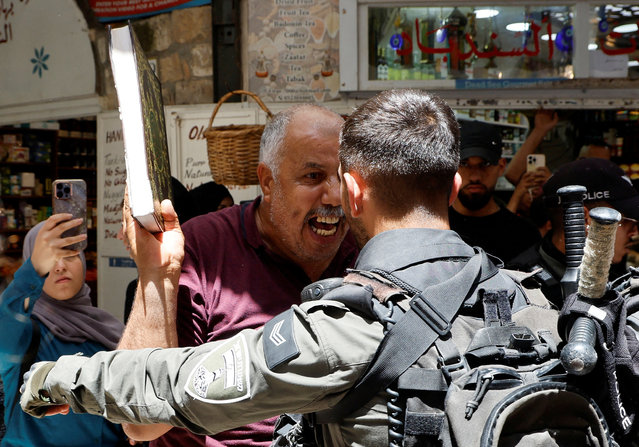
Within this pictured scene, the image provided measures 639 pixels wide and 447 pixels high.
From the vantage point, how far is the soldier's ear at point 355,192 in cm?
150

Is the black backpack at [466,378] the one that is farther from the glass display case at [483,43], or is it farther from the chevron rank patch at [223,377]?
the glass display case at [483,43]

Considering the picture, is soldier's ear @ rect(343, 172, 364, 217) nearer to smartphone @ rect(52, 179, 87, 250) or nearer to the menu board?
smartphone @ rect(52, 179, 87, 250)

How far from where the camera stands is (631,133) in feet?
20.6

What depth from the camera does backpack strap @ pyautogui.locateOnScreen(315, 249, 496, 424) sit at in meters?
1.18

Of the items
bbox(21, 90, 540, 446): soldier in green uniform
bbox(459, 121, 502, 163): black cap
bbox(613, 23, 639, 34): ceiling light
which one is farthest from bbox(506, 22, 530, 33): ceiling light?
bbox(21, 90, 540, 446): soldier in green uniform

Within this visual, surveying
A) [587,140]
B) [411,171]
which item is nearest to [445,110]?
[411,171]

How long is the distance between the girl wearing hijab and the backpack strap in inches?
63.1

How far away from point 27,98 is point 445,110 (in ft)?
18.9

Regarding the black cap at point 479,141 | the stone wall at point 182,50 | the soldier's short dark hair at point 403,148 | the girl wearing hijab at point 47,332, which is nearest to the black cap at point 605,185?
the soldier's short dark hair at point 403,148

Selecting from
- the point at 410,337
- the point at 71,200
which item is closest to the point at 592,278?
the point at 410,337

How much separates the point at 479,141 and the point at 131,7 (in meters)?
3.35

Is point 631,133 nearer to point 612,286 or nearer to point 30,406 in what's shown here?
point 612,286

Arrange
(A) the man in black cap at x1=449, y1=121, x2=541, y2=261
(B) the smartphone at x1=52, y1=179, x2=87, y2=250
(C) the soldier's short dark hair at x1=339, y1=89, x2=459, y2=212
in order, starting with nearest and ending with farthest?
(C) the soldier's short dark hair at x1=339, y1=89, x2=459, y2=212 → (B) the smartphone at x1=52, y1=179, x2=87, y2=250 → (A) the man in black cap at x1=449, y1=121, x2=541, y2=261

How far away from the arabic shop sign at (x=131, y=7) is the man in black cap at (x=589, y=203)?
3547mm
